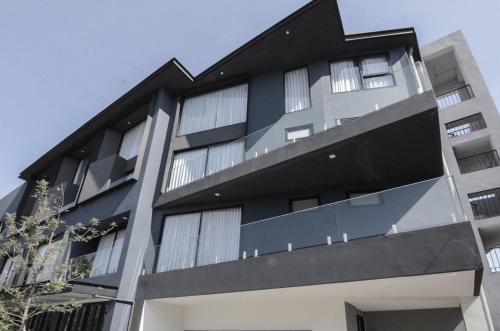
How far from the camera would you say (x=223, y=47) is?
14.0 m

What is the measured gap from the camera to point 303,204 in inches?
418

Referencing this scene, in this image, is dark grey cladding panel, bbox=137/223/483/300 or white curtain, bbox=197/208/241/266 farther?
white curtain, bbox=197/208/241/266

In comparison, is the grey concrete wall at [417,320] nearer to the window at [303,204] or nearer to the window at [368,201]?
the window at [303,204]

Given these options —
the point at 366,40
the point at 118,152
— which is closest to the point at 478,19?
the point at 366,40

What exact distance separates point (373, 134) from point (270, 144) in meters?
3.28

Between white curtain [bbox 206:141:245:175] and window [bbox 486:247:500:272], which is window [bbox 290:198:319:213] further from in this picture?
window [bbox 486:247:500:272]

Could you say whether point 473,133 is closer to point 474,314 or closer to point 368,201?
point 474,314

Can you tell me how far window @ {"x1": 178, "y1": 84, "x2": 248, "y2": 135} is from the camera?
13715mm

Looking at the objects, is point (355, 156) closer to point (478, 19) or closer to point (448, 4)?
point (448, 4)

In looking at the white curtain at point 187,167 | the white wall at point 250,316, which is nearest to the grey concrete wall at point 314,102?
the white curtain at point 187,167

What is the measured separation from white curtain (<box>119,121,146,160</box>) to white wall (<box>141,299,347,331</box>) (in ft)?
24.2

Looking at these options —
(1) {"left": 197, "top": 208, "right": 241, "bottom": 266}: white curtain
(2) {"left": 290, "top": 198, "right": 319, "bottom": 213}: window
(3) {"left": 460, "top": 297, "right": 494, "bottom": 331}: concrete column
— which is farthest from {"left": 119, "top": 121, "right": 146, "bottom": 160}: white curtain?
(3) {"left": 460, "top": 297, "right": 494, "bottom": 331}: concrete column

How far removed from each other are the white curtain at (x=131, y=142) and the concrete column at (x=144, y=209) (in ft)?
5.98

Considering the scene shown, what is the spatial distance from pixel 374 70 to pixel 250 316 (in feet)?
31.4
